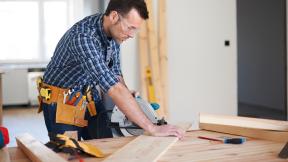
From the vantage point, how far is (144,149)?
147 centimetres

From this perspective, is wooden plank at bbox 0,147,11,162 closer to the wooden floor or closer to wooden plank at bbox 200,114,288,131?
wooden plank at bbox 200,114,288,131

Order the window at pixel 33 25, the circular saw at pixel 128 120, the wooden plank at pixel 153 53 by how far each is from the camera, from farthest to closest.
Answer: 1. the window at pixel 33 25
2. the wooden plank at pixel 153 53
3. the circular saw at pixel 128 120

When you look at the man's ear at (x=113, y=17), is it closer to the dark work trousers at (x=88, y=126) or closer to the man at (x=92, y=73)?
the man at (x=92, y=73)

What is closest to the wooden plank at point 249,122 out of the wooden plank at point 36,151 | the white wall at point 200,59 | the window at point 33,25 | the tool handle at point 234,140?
the tool handle at point 234,140

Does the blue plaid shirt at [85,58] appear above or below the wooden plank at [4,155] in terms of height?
above

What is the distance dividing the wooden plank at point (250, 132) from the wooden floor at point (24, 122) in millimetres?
3026

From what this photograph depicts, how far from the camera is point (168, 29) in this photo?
476 centimetres

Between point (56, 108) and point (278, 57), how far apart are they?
16.0 ft

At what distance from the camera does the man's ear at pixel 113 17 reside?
1919 millimetres

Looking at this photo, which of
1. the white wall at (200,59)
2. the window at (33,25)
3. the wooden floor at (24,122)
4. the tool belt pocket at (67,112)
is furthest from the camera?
the window at (33,25)

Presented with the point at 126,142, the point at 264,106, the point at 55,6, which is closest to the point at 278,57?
the point at 264,106

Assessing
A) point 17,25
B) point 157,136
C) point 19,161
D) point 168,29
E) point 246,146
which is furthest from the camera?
point 17,25

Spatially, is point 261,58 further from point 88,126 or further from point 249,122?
point 249,122

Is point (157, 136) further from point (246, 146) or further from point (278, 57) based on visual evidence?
point (278, 57)
